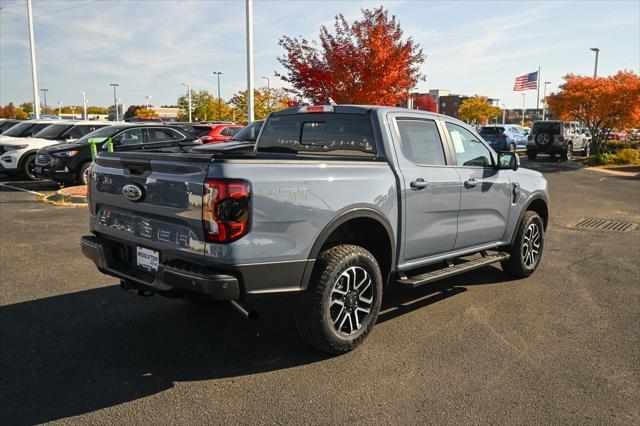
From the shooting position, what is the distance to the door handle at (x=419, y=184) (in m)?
4.34

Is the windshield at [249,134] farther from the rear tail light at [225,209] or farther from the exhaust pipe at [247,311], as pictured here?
the rear tail light at [225,209]

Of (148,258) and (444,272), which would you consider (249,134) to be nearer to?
(444,272)


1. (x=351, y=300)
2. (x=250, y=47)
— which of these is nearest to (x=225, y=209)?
(x=351, y=300)

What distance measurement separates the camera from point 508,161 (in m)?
5.59

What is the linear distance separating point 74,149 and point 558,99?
21.8 meters

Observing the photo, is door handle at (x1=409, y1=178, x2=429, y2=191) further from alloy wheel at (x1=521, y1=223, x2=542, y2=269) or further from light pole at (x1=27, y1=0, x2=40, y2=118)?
light pole at (x1=27, y1=0, x2=40, y2=118)

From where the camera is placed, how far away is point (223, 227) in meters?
3.20

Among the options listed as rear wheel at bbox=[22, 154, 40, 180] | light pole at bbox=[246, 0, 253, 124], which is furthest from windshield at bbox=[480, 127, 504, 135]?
rear wheel at bbox=[22, 154, 40, 180]

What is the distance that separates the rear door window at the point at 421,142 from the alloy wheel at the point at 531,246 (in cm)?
183

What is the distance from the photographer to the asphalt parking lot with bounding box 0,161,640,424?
317 centimetres

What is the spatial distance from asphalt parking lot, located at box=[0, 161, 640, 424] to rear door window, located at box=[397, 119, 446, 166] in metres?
1.45

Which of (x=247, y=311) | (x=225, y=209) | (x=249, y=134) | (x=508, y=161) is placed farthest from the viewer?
(x=249, y=134)

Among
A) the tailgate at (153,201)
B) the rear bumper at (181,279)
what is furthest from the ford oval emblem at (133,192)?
the rear bumper at (181,279)

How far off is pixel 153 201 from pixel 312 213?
1.09 metres
